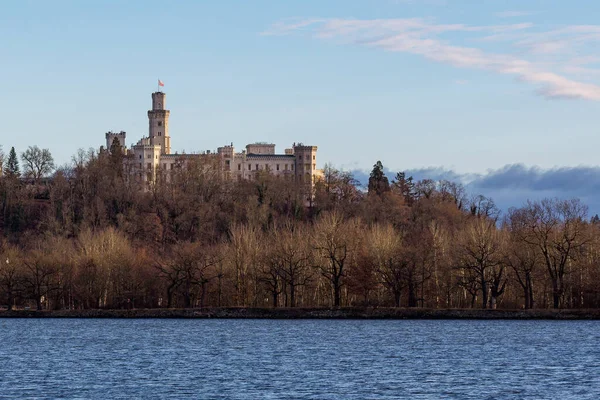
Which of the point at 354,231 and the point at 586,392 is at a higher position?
the point at 354,231

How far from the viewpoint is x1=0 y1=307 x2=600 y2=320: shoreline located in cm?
8656

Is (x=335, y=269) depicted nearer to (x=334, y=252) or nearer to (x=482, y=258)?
(x=334, y=252)

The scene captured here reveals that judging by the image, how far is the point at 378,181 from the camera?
177750 millimetres

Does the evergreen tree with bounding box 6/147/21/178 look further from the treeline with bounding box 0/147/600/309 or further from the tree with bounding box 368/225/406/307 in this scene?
the tree with bounding box 368/225/406/307

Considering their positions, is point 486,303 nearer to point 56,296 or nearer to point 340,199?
point 56,296

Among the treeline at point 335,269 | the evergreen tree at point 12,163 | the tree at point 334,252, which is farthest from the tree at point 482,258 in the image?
the evergreen tree at point 12,163

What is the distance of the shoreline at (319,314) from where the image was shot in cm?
8656

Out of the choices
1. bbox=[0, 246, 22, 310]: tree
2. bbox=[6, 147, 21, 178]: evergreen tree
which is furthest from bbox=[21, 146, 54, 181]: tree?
bbox=[0, 246, 22, 310]: tree

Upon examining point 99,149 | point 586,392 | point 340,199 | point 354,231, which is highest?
point 99,149

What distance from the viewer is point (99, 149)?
189875mm

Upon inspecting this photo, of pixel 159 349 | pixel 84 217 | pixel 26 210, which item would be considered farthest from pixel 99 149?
pixel 159 349

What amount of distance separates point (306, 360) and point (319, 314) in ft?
113

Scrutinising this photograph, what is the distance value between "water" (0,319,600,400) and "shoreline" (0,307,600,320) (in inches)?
46.9

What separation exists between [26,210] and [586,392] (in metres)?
127
